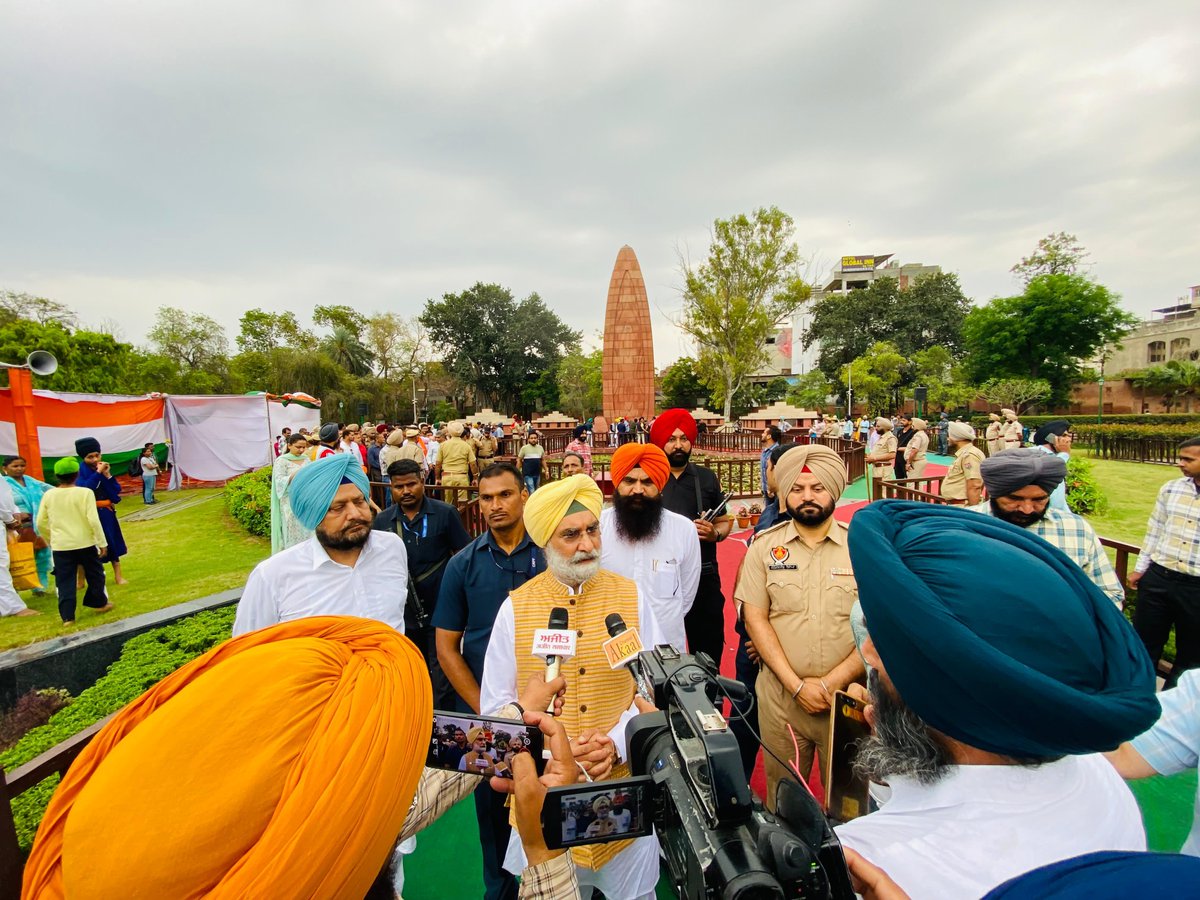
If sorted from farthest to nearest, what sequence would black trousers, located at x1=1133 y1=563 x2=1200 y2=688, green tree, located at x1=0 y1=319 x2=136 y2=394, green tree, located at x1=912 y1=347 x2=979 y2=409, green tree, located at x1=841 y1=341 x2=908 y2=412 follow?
green tree, located at x1=841 y1=341 x2=908 y2=412
green tree, located at x1=912 y1=347 x2=979 y2=409
green tree, located at x1=0 y1=319 x2=136 y2=394
black trousers, located at x1=1133 y1=563 x2=1200 y2=688

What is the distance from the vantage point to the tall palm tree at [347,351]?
38688mm

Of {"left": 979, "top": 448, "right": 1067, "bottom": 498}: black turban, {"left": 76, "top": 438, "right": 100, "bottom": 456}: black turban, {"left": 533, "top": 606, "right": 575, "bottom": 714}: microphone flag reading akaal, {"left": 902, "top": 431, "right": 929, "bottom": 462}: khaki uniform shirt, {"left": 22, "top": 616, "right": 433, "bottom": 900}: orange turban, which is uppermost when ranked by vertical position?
{"left": 76, "top": 438, "right": 100, "bottom": 456}: black turban

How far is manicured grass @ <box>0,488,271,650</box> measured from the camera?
5.29 meters

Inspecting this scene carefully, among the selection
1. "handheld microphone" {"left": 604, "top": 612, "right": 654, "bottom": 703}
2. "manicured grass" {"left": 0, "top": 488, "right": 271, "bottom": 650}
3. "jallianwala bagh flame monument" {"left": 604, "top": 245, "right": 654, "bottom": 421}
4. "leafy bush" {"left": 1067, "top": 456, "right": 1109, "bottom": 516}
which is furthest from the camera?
"jallianwala bagh flame monument" {"left": 604, "top": 245, "right": 654, "bottom": 421}

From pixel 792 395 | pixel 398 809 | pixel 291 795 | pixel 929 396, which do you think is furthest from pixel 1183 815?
pixel 792 395

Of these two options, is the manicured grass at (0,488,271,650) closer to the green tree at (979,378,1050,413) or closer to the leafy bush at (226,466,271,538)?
the leafy bush at (226,466,271,538)

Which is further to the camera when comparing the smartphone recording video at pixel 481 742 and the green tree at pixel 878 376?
the green tree at pixel 878 376

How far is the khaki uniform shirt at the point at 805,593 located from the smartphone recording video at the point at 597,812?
4.64 feet

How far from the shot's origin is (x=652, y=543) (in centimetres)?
276

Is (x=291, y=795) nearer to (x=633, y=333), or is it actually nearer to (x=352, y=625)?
(x=352, y=625)

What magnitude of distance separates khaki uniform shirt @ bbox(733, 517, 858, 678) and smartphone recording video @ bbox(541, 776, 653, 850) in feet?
4.64

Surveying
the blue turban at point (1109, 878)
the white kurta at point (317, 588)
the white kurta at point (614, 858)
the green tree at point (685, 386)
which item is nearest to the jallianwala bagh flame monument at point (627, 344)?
the green tree at point (685, 386)

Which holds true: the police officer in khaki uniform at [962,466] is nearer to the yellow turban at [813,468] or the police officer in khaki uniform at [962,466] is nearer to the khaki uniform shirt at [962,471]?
the khaki uniform shirt at [962,471]

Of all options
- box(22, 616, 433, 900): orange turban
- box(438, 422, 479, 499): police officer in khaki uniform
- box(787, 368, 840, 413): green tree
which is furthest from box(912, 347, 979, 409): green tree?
box(22, 616, 433, 900): orange turban
